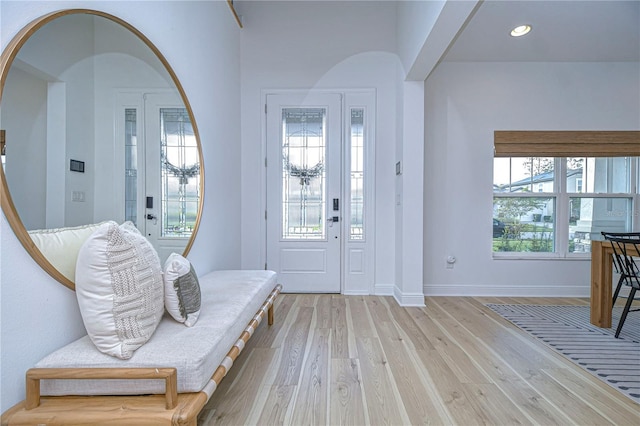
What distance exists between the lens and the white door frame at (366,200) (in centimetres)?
384

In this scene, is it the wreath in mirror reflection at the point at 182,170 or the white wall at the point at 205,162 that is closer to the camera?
the white wall at the point at 205,162

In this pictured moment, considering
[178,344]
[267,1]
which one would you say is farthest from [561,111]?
[178,344]

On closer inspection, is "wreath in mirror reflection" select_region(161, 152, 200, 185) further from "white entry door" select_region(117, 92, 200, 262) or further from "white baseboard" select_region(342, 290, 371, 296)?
"white baseboard" select_region(342, 290, 371, 296)

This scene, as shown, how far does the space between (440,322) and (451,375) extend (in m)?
1.01

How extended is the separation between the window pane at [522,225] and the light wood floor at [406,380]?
1.47 meters

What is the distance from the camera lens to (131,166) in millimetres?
1803

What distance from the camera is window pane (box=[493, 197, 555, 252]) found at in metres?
3.98

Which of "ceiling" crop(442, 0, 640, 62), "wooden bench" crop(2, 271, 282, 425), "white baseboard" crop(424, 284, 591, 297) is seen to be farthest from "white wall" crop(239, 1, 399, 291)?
"wooden bench" crop(2, 271, 282, 425)

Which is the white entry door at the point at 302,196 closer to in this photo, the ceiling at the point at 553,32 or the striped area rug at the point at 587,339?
the ceiling at the point at 553,32

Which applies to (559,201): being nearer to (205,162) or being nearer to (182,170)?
(205,162)

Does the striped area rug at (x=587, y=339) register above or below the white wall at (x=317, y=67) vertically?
below

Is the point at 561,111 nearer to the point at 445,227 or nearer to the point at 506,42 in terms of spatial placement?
the point at 506,42

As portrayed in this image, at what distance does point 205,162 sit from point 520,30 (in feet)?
11.8

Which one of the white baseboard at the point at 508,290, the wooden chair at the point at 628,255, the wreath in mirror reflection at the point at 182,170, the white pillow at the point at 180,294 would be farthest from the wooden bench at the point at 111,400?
the white baseboard at the point at 508,290
